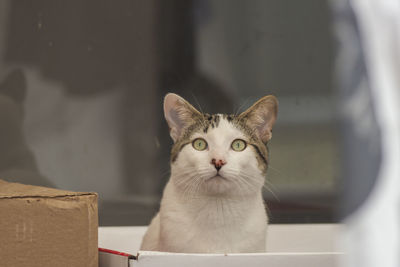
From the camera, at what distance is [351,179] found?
353 mm

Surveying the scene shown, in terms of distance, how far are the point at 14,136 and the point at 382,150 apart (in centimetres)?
137

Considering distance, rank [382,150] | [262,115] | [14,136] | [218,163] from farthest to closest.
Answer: [14,136] → [262,115] → [218,163] → [382,150]

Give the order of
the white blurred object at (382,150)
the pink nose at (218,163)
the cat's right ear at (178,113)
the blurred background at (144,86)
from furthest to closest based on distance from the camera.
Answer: the blurred background at (144,86), the cat's right ear at (178,113), the pink nose at (218,163), the white blurred object at (382,150)

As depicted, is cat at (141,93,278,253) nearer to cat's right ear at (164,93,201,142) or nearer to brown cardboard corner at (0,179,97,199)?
cat's right ear at (164,93,201,142)

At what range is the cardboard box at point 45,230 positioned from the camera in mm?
679

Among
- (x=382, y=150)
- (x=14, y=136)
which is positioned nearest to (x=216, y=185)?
(x=382, y=150)

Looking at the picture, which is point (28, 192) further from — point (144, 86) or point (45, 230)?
point (144, 86)

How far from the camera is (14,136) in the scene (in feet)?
4.93

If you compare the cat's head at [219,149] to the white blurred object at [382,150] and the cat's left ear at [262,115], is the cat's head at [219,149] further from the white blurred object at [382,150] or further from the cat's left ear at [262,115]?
the white blurred object at [382,150]

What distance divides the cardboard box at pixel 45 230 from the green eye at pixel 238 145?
0.33 meters

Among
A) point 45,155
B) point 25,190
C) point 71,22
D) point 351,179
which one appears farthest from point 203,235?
point 71,22

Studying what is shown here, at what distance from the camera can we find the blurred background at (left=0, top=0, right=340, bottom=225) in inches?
58.7

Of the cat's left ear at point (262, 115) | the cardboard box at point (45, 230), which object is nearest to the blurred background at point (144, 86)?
the cat's left ear at point (262, 115)

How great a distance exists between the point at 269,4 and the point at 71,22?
25.1 inches
